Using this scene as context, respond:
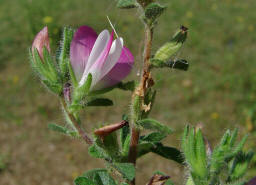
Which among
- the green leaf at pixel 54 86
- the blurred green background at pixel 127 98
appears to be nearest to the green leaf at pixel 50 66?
the green leaf at pixel 54 86

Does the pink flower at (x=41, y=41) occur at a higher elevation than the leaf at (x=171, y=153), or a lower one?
higher

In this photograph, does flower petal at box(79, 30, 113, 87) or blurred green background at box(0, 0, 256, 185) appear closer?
flower petal at box(79, 30, 113, 87)

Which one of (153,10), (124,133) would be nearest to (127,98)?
(124,133)

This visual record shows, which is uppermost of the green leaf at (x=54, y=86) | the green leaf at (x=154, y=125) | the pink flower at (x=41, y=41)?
the pink flower at (x=41, y=41)

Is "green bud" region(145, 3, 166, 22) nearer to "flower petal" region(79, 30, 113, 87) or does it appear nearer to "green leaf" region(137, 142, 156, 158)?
"flower petal" region(79, 30, 113, 87)

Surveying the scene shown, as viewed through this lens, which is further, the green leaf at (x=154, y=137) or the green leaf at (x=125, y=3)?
the green leaf at (x=154, y=137)

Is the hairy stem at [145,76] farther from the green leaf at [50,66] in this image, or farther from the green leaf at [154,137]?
the green leaf at [50,66]

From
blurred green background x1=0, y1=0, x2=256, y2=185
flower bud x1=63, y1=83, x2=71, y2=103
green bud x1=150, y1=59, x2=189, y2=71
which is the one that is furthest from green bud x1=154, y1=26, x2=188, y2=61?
blurred green background x1=0, y1=0, x2=256, y2=185

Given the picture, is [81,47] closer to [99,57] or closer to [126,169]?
[99,57]
